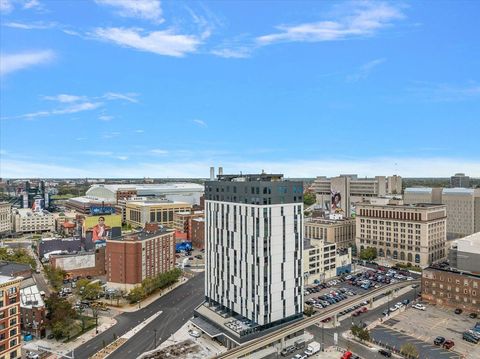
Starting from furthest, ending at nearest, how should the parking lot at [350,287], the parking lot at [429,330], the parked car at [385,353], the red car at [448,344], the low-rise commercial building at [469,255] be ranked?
1. the low-rise commercial building at [469,255]
2. the parking lot at [350,287]
3. the red car at [448,344]
4. the parking lot at [429,330]
5. the parked car at [385,353]

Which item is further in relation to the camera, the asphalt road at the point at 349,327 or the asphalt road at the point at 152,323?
the asphalt road at the point at 152,323

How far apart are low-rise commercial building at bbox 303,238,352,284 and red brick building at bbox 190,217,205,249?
5741 cm

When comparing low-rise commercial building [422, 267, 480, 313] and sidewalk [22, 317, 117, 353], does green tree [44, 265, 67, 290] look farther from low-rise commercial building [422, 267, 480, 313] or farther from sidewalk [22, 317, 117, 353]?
low-rise commercial building [422, 267, 480, 313]

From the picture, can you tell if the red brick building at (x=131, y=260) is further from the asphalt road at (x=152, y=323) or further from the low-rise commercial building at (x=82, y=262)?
the low-rise commercial building at (x=82, y=262)

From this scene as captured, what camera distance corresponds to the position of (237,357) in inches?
2525

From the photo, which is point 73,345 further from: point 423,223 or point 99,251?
point 423,223

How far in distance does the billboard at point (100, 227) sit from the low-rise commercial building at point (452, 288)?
99429mm

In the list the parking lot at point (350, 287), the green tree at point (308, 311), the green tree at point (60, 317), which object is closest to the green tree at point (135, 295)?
the green tree at point (60, 317)

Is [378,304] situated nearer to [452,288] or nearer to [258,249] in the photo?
[452,288]

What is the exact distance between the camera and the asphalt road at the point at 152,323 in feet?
238

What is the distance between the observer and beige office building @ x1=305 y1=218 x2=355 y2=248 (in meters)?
152

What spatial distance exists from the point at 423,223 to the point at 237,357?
90.9 meters

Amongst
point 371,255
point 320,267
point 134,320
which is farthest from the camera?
point 371,255

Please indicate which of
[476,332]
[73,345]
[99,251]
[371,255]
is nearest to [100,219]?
[99,251]
